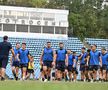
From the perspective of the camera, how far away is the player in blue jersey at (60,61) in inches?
821

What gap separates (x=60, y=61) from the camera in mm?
21125

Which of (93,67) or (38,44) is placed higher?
(93,67)

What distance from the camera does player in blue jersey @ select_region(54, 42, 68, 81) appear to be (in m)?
20.9

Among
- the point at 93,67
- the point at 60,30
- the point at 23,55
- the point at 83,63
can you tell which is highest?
the point at 23,55

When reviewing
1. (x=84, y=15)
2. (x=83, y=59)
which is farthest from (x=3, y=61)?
(x=84, y=15)

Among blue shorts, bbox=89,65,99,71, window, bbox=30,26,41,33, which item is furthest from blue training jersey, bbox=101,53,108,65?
window, bbox=30,26,41,33

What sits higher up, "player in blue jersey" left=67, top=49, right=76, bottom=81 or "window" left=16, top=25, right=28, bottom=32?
"player in blue jersey" left=67, top=49, right=76, bottom=81

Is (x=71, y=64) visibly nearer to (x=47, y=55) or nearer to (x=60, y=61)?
(x=60, y=61)

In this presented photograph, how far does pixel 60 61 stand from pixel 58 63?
0.40ft

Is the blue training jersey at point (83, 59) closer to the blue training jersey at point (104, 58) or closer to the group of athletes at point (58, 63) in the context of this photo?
the group of athletes at point (58, 63)

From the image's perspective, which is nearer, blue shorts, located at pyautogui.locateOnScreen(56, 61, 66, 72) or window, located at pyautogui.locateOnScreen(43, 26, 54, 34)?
blue shorts, located at pyautogui.locateOnScreen(56, 61, 66, 72)

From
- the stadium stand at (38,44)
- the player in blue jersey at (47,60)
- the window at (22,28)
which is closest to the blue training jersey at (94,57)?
the player in blue jersey at (47,60)

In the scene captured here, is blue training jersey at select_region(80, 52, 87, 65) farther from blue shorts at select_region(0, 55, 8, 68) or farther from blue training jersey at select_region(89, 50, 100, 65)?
blue shorts at select_region(0, 55, 8, 68)

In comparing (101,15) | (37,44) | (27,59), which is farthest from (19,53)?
(101,15)
